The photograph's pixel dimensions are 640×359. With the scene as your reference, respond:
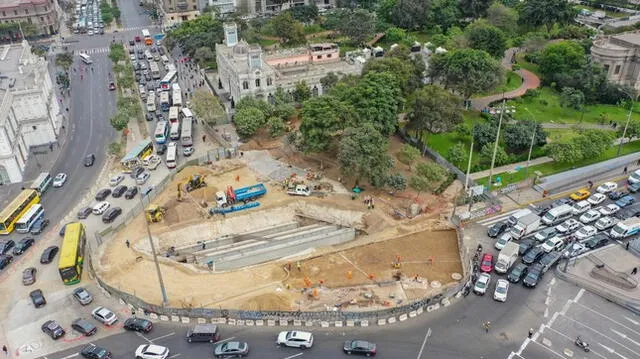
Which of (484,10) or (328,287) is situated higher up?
(484,10)

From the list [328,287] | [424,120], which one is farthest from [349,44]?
[328,287]

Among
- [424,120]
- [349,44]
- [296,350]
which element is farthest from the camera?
[349,44]

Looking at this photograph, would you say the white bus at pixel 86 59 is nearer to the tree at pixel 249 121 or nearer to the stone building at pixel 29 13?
the stone building at pixel 29 13

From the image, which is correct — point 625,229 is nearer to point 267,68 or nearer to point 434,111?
point 434,111

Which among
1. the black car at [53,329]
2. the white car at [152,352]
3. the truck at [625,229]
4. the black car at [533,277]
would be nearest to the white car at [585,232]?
the truck at [625,229]

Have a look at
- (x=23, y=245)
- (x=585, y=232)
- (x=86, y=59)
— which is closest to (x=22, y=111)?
(x=23, y=245)

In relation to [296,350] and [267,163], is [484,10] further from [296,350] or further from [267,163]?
[296,350]
